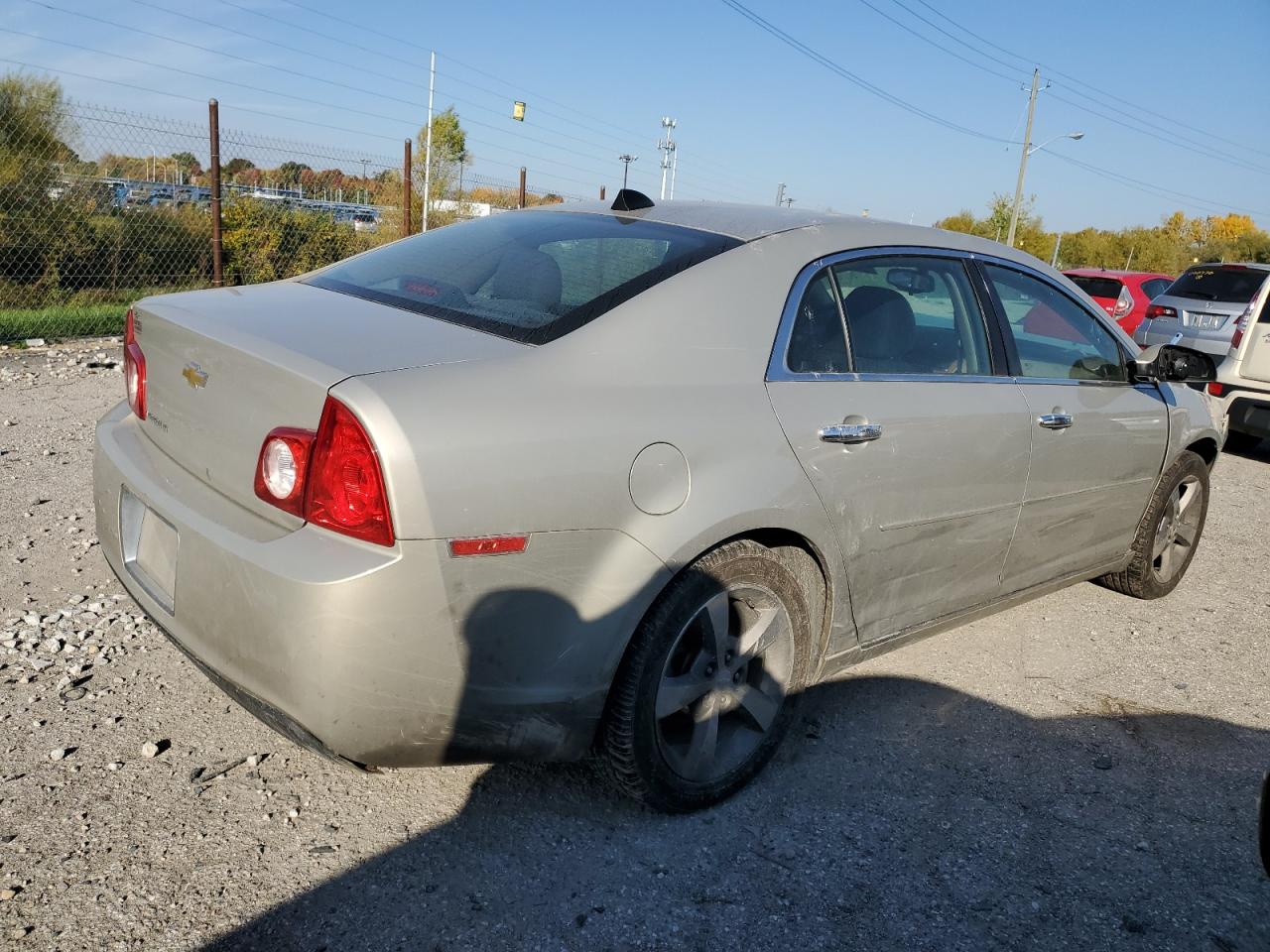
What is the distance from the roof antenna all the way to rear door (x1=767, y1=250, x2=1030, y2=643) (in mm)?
729

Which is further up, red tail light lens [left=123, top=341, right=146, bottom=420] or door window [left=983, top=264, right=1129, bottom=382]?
door window [left=983, top=264, right=1129, bottom=382]

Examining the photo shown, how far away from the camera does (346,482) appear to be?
2047 millimetres

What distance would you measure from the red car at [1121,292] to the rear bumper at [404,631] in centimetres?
1418

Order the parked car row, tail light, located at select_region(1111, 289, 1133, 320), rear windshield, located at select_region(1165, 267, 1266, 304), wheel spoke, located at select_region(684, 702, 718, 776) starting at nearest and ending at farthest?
wheel spoke, located at select_region(684, 702, 718, 776), the parked car row, rear windshield, located at select_region(1165, 267, 1266, 304), tail light, located at select_region(1111, 289, 1133, 320)

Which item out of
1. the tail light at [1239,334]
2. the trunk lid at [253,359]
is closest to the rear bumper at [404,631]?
the trunk lid at [253,359]

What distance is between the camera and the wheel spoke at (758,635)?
2738mm

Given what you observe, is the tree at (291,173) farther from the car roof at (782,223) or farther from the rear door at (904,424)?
the rear door at (904,424)

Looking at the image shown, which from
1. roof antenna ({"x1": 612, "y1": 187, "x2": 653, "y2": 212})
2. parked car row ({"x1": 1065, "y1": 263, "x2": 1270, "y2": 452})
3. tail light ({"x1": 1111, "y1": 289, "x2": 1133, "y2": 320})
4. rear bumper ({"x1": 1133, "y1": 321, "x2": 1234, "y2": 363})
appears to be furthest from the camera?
tail light ({"x1": 1111, "y1": 289, "x2": 1133, "y2": 320})

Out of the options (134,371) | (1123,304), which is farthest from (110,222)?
(1123,304)

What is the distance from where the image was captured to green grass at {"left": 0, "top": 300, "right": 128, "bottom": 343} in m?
8.72

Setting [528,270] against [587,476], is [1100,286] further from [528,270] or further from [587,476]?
[587,476]

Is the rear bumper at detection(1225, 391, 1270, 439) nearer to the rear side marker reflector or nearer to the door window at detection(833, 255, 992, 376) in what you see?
the door window at detection(833, 255, 992, 376)

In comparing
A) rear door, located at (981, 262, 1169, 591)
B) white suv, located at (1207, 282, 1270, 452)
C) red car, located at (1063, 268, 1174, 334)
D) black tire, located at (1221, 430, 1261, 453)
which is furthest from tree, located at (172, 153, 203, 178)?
red car, located at (1063, 268, 1174, 334)

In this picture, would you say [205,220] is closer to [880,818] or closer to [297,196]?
[297,196]
